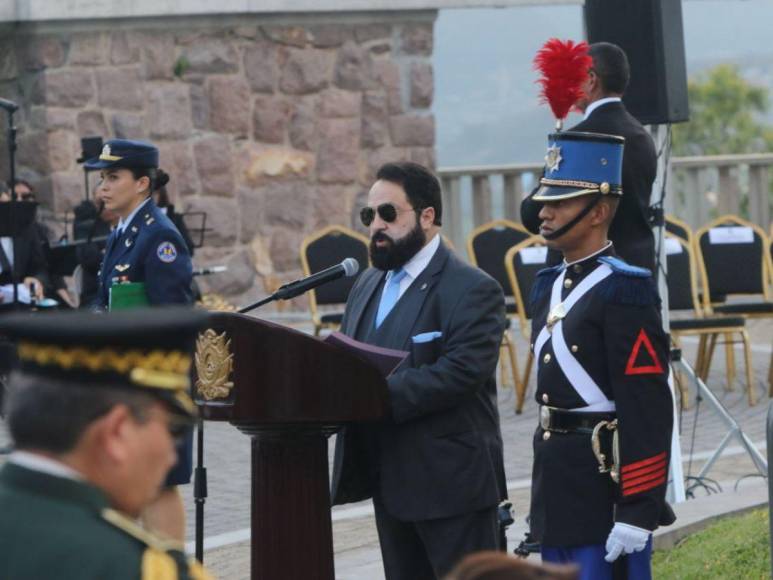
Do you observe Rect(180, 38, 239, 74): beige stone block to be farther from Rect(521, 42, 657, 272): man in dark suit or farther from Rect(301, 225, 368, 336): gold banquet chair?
Rect(521, 42, 657, 272): man in dark suit

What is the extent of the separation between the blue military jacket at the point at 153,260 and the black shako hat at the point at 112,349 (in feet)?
15.6

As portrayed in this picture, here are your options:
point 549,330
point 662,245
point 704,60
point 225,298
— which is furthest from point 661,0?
point 704,60

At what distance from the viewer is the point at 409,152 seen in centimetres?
1595

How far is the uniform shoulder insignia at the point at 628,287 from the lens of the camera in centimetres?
487

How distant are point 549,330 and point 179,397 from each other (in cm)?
253

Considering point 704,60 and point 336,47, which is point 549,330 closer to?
point 336,47

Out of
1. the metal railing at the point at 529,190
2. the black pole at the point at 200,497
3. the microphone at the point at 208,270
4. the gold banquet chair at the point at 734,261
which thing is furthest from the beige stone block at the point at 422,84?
the black pole at the point at 200,497

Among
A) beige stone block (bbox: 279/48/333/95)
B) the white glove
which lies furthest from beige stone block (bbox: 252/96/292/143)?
the white glove

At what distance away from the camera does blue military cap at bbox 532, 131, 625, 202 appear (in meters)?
5.17

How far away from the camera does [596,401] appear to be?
492 centimetres

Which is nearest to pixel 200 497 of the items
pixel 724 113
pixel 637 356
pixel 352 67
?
pixel 637 356

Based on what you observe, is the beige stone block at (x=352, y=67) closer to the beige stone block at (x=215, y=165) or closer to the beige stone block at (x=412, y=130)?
the beige stone block at (x=412, y=130)

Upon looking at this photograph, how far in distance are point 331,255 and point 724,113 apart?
974 inches

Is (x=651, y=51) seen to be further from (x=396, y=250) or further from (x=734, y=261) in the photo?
(x=734, y=261)
